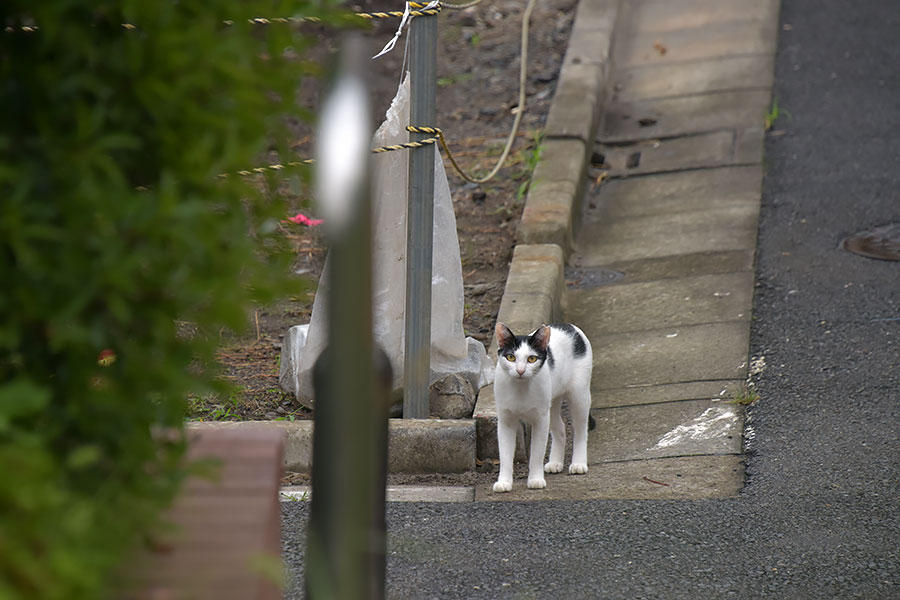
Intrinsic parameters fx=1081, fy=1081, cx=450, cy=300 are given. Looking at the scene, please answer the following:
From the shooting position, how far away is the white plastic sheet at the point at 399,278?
4.59 m

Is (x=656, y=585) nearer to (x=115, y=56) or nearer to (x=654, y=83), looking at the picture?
(x=115, y=56)

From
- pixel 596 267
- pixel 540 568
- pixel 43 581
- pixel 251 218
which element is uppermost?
pixel 251 218

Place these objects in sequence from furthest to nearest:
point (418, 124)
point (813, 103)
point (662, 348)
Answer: point (813, 103) → point (662, 348) → point (418, 124)

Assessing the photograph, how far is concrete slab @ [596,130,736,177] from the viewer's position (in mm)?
7875

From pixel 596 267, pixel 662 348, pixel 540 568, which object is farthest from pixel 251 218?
pixel 596 267

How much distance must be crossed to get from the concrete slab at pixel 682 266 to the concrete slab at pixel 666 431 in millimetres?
1431

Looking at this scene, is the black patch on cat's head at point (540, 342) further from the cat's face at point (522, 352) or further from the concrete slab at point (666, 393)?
the concrete slab at point (666, 393)

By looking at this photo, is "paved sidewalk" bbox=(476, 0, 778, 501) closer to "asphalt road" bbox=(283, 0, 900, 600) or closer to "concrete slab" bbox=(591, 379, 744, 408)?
"concrete slab" bbox=(591, 379, 744, 408)

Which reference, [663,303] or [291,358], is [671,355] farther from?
[291,358]

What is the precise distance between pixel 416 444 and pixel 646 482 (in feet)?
3.06

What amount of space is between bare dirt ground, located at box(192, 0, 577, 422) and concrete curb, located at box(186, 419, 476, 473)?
13.5 inches

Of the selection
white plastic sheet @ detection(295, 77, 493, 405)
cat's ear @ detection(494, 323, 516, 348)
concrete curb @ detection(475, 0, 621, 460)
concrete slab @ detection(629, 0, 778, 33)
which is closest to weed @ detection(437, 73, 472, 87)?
concrete curb @ detection(475, 0, 621, 460)

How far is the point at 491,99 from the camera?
358 inches

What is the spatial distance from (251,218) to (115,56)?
0.35 m
